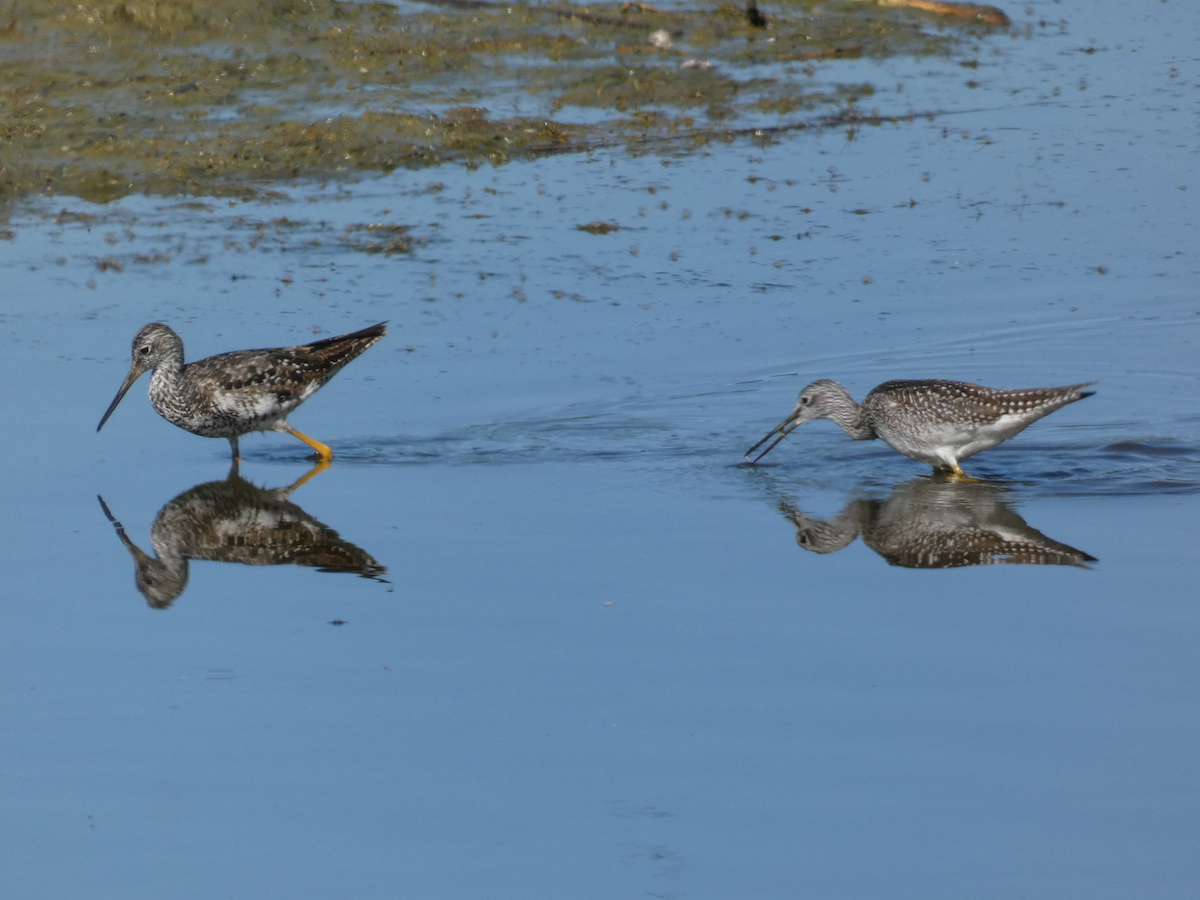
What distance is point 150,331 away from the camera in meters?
11.7

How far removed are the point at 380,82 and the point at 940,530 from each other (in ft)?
39.3

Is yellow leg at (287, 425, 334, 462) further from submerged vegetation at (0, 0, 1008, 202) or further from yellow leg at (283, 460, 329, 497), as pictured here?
submerged vegetation at (0, 0, 1008, 202)

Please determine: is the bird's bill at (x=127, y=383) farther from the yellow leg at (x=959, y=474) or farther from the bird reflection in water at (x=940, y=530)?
the yellow leg at (x=959, y=474)

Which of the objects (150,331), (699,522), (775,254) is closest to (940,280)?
(775,254)

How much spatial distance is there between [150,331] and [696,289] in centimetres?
454

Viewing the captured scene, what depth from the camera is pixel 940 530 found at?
9.70 m

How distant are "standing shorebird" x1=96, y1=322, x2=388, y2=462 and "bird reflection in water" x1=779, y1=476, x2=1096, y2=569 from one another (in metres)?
3.48

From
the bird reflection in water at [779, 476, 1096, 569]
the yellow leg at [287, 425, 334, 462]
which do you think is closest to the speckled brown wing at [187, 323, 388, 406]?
the yellow leg at [287, 425, 334, 462]

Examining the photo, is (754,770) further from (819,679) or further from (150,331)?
(150,331)

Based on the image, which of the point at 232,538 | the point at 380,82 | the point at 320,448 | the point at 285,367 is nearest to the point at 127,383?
the point at 285,367

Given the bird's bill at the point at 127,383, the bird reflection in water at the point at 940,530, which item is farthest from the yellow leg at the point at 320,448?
the bird reflection in water at the point at 940,530

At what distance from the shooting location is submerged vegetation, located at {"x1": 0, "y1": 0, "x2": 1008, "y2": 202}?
58.4ft

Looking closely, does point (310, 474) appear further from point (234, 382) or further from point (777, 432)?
point (777, 432)

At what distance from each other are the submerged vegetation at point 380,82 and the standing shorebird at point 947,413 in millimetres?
7844
